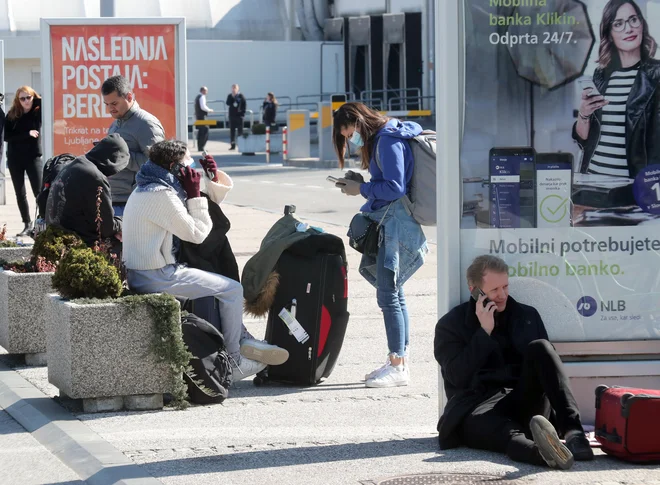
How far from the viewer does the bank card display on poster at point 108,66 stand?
1072 cm

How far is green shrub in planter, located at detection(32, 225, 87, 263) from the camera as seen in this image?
312 inches

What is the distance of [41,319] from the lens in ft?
27.2

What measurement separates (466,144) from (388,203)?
4.43 ft

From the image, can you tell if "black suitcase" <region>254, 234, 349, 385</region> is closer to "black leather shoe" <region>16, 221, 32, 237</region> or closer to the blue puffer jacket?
the blue puffer jacket

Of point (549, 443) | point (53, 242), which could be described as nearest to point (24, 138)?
point (53, 242)

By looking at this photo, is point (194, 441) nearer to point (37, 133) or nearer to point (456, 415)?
point (456, 415)

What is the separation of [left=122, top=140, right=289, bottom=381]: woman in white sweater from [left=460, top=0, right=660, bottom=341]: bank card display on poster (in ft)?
5.90

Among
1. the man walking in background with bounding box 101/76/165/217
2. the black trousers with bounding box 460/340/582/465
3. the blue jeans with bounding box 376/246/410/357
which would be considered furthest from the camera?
the man walking in background with bounding box 101/76/165/217

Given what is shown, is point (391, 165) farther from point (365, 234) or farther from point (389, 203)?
point (365, 234)

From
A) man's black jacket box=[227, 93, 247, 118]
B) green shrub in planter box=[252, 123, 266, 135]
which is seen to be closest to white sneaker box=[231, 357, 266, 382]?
green shrub in planter box=[252, 123, 266, 135]

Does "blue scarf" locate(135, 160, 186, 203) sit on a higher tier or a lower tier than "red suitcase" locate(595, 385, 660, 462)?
higher

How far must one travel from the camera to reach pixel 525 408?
5914 millimetres

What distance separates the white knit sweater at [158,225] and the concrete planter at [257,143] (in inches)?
1080

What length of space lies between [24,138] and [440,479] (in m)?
10.2
